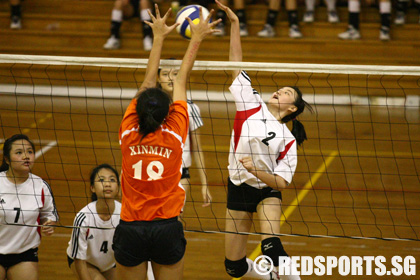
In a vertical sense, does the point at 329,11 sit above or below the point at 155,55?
below

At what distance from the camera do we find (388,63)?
35.3 feet

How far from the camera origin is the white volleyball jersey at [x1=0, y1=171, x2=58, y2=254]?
394cm

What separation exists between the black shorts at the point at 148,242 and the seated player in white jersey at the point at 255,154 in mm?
966

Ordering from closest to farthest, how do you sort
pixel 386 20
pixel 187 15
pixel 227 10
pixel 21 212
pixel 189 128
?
pixel 227 10 < pixel 21 212 < pixel 187 15 < pixel 189 128 < pixel 386 20

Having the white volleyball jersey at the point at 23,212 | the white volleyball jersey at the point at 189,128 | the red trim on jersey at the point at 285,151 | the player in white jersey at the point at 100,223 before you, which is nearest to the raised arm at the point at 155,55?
the player in white jersey at the point at 100,223

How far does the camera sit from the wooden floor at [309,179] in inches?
209

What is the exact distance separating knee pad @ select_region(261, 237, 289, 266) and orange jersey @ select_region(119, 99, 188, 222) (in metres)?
0.96

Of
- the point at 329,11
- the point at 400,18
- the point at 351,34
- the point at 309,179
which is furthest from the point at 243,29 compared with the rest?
the point at 309,179

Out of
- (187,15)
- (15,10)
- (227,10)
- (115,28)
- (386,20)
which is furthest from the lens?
(15,10)

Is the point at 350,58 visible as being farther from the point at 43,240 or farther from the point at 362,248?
the point at 43,240

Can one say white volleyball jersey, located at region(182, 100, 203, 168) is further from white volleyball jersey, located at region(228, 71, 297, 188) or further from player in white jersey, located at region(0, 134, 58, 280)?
player in white jersey, located at region(0, 134, 58, 280)

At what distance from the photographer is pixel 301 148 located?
8305mm

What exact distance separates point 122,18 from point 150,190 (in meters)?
9.27

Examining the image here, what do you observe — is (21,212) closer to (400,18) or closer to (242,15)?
(242,15)
